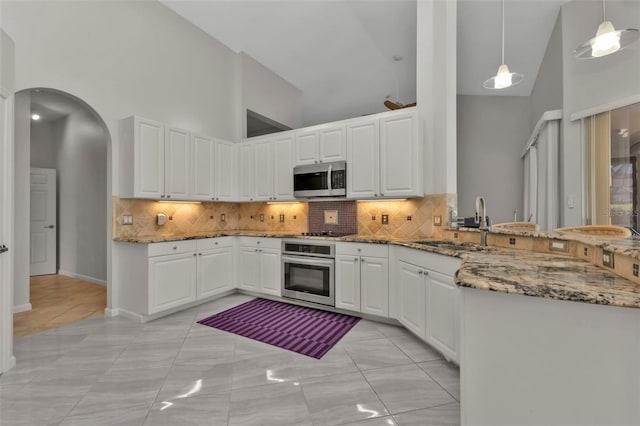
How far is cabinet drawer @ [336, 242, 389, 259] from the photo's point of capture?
3.06 metres

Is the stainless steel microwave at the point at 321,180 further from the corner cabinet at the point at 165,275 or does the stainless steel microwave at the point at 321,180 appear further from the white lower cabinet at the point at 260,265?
the corner cabinet at the point at 165,275

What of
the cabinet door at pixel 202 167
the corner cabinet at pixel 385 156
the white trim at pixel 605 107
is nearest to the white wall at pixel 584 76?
the white trim at pixel 605 107

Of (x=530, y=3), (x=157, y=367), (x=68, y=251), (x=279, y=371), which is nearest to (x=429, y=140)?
(x=530, y=3)

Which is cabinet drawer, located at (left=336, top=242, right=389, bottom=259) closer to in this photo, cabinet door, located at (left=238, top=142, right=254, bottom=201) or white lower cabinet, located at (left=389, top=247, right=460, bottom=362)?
white lower cabinet, located at (left=389, top=247, right=460, bottom=362)

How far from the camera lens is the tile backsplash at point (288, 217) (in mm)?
3381

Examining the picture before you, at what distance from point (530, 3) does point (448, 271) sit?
3.85 meters

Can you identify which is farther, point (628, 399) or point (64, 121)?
point (64, 121)

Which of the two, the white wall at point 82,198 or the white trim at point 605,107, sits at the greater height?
the white trim at point 605,107

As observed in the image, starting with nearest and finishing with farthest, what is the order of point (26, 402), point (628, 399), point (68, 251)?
point (628, 399), point (26, 402), point (68, 251)

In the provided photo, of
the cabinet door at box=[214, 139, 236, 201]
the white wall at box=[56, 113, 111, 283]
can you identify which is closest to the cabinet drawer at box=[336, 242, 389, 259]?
the cabinet door at box=[214, 139, 236, 201]

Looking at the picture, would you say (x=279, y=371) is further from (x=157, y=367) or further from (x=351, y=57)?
(x=351, y=57)

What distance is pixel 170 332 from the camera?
9.32 feet

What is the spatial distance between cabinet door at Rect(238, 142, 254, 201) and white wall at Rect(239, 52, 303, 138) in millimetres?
524

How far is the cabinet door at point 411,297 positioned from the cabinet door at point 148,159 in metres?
3.00
